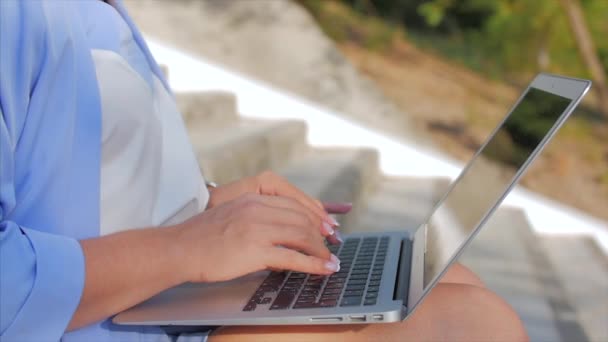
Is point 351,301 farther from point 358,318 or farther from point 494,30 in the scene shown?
point 494,30

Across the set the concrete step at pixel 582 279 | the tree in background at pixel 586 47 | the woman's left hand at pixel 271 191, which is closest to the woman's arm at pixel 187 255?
the woman's left hand at pixel 271 191

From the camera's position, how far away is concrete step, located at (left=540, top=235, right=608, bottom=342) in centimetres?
208

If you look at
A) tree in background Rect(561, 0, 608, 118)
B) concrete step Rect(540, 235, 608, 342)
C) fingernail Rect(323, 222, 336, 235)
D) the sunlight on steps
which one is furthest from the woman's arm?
tree in background Rect(561, 0, 608, 118)

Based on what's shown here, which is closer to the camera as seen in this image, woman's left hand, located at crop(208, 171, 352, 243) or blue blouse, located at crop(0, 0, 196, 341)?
blue blouse, located at crop(0, 0, 196, 341)

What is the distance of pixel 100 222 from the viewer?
0.88 metres

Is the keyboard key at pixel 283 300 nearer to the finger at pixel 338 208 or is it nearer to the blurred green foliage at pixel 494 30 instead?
the finger at pixel 338 208

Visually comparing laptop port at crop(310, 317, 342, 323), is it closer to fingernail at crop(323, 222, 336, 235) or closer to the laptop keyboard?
the laptop keyboard

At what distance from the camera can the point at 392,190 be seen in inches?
116

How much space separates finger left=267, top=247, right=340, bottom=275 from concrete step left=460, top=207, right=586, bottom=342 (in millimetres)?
1195

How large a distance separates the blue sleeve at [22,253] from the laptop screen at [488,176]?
1.30ft

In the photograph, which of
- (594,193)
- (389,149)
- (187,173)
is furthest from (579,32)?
(187,173)

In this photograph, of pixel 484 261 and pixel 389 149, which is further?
pixel 389 149

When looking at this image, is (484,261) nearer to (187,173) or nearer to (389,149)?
Result: (389,149)

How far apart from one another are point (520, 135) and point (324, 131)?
2090mm
